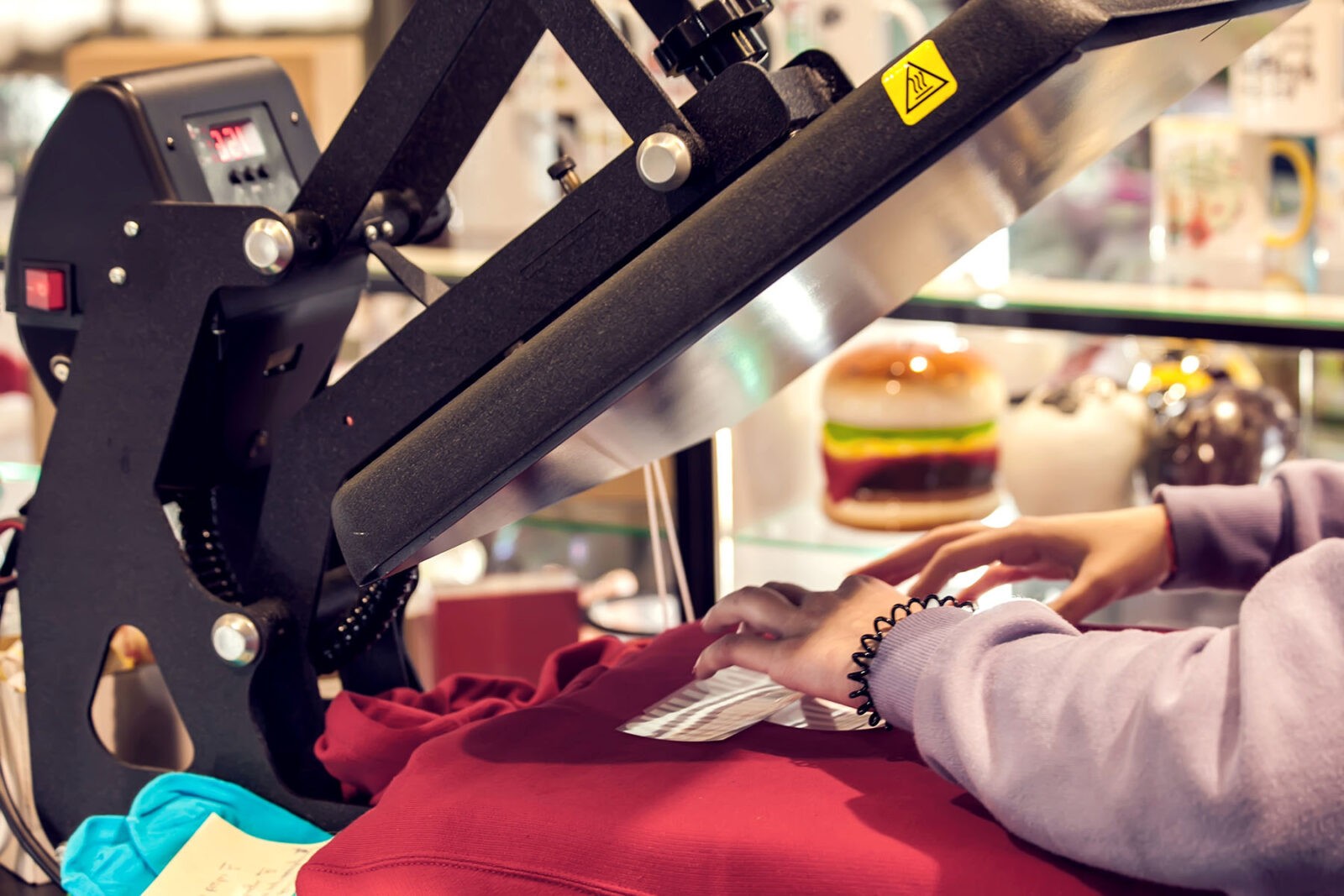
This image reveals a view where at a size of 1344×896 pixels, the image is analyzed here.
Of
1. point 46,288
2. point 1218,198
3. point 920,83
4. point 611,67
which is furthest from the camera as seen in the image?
point 1218,198

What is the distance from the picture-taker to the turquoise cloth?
818 mm

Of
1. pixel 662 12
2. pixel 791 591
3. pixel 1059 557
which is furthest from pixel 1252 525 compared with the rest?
pixel 662 12

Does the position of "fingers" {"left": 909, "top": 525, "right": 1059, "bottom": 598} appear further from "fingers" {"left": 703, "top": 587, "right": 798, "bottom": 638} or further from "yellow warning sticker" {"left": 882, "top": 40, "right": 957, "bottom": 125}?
"yellow warning sticker" {"left": 882, "top": 40, "right": 957, "bottom": 125}

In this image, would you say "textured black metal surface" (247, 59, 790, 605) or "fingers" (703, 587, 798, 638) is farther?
"fingers" (703, 587, 798, 638)

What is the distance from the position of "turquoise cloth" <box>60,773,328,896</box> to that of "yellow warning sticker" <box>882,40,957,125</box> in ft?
1.77

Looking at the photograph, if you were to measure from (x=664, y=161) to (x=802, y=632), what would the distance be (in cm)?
27

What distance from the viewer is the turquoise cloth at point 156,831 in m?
0.82

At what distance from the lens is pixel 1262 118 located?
4.85 ft

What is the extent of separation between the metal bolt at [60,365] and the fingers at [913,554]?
537mm

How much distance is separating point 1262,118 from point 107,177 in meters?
1.15

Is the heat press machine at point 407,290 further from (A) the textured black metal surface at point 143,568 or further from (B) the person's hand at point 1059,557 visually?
(B) the person's hand at point 1059,557

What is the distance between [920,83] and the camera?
0.58 meters

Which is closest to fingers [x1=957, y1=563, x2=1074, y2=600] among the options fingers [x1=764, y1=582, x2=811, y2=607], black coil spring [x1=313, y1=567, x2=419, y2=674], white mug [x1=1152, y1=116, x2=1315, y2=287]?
fingers [x1=764, y1=582, x2=811, y2=607]

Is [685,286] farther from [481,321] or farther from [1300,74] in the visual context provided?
[1300,74]
